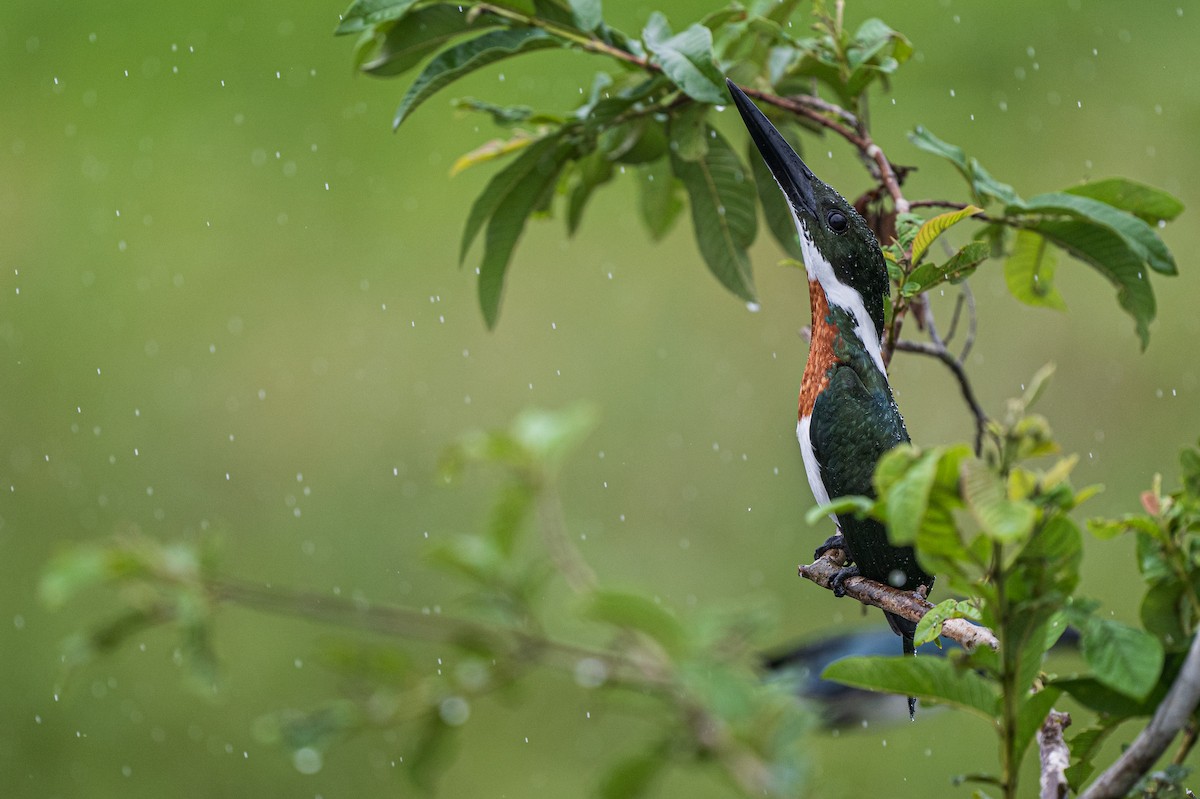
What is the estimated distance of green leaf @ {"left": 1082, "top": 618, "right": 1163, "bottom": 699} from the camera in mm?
356

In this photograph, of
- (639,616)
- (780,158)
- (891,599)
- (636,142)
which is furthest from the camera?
(636,142)

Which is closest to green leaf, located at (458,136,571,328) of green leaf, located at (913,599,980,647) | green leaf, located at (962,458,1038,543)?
green leaf, located at (913,599,980,647)

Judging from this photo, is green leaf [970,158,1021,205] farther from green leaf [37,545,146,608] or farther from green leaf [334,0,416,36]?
green leaf [37,545,146,608]

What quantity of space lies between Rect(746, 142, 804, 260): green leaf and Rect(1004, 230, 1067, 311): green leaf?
0.14 m

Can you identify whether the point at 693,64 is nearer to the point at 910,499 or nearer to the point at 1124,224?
the point at 1124,224

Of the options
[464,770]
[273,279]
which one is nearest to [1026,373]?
[464,770]

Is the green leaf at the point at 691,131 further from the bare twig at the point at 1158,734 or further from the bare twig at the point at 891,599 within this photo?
the bare twig at the point at 1158,734

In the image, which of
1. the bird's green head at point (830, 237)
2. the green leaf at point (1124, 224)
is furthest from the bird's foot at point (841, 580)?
the green leaf at point (1124, 224)

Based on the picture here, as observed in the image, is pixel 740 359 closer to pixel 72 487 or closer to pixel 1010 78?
pixel 1010 78

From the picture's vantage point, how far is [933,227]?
610mm

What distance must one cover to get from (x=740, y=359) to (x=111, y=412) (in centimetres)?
114

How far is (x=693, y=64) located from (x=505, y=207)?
19 cm

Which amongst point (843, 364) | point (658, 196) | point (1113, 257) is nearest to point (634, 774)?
point (843, 364)

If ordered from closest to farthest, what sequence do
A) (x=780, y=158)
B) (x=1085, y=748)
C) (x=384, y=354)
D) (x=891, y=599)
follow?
(x=1085, y=748)
(x=891, y=599)
(x=780, y=158)
(x=384, y=354)
